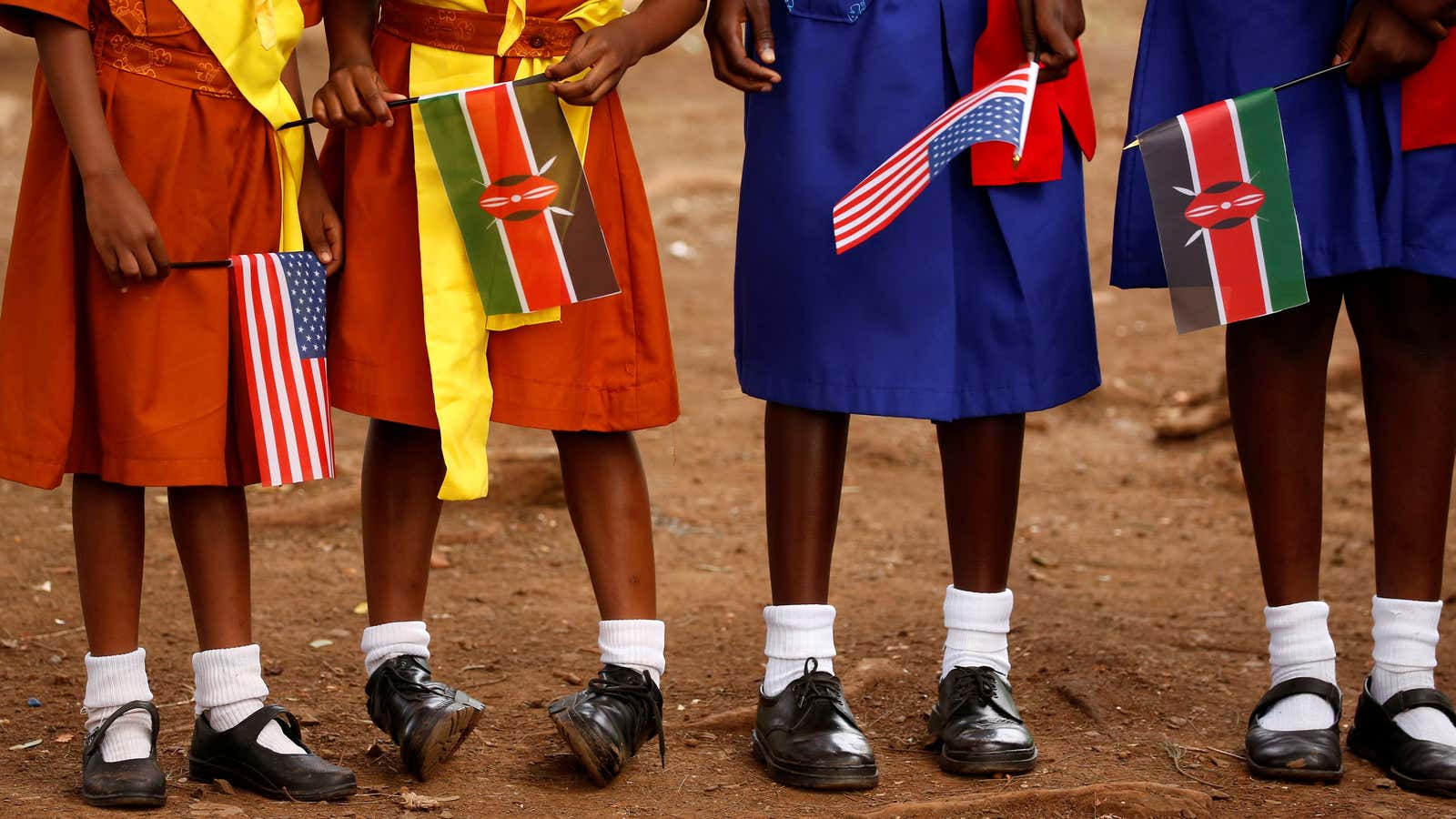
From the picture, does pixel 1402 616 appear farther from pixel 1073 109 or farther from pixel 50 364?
pixel 50 364

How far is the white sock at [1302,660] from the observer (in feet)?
8.23

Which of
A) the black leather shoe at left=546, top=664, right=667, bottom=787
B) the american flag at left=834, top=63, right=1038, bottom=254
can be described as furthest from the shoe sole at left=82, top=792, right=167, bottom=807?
the american flag at left=834, top=63, right=1038, bottom=254

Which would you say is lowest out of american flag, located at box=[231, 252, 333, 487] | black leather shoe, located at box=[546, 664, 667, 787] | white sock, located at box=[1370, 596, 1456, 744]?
black leather shoe, located at box=[546, 664, 667, 787]

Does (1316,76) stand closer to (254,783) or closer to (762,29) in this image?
(762,29)

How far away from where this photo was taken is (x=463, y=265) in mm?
2461

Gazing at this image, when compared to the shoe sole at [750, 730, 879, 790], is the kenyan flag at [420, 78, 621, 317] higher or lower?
higher

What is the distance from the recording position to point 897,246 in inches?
98.1

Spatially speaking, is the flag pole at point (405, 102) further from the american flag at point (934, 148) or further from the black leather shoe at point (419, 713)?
the black leather shoe at point (419, 713)

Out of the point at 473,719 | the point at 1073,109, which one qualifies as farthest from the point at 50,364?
the point at 1073,109

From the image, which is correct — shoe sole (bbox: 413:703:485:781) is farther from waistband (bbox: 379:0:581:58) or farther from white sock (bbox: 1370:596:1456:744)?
white sock (bbox: 1370:596:1456:744)

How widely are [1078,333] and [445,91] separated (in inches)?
45.4

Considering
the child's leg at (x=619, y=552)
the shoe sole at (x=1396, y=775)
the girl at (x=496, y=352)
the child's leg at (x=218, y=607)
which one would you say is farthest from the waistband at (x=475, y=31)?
the shoe sole at (x=1396, y=775)

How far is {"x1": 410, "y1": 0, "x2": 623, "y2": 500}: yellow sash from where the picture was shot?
2408 mm

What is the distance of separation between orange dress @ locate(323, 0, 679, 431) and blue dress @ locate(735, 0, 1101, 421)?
0.88ft
